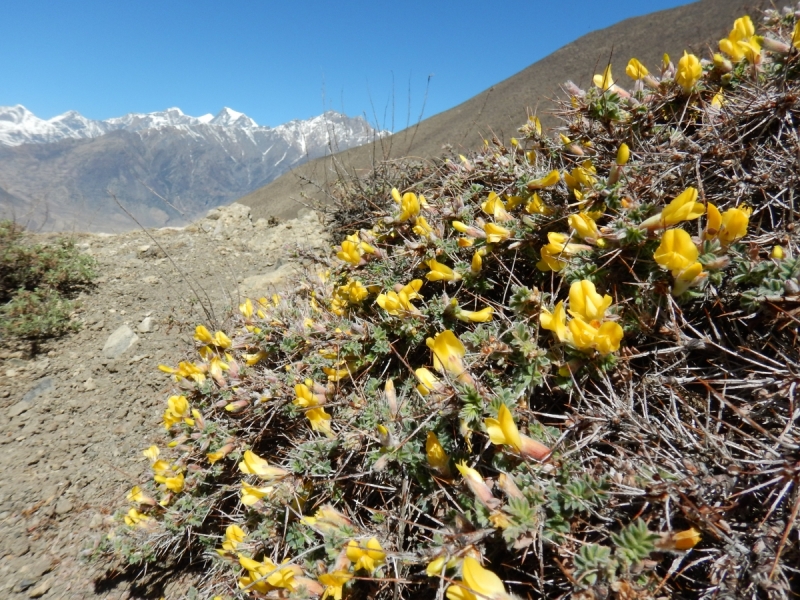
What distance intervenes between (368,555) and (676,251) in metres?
1.05

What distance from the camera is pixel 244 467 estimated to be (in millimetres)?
1407

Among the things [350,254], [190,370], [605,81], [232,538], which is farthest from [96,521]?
[605,81]

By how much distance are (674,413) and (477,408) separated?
43cm

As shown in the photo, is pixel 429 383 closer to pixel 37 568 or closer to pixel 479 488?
pixel 479 488

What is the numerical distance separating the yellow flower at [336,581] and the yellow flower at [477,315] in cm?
81

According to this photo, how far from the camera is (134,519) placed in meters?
1.80

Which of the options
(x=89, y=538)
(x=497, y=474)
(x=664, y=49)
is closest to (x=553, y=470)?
(x=497, y=474)

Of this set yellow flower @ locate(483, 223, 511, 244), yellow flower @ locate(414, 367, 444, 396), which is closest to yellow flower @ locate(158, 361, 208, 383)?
yellow flower @ locate(414, 367, 444, 396)

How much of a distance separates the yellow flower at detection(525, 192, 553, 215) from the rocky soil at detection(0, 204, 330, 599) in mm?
1910

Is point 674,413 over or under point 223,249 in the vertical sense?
under

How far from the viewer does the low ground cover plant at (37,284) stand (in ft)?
10.7

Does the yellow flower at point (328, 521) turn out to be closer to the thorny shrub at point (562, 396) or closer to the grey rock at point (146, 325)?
the thorny shrub at point (562, 396)

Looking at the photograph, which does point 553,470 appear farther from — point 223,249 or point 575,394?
point 223,249

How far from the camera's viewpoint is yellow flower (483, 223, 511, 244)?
1.44m
